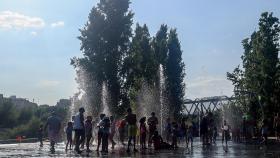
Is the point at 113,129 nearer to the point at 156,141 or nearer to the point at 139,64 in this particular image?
the point at 156,141

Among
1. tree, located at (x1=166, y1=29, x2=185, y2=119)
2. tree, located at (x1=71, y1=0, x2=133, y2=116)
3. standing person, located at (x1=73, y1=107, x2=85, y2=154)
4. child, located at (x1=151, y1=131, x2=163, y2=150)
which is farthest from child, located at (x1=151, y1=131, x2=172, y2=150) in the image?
tree, located at (x1=166, y1=29, x2=185, y2=119)

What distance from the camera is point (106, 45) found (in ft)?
135

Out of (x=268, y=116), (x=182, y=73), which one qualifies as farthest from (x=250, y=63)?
(x=182, y=73)

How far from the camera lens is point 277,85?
42.5 meters

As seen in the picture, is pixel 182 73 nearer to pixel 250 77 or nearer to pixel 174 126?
pixel 250 77

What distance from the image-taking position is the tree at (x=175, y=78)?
5075 cm

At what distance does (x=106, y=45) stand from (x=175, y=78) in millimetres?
12318

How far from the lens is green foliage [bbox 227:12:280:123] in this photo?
42031mm

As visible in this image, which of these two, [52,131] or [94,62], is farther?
[94,62]

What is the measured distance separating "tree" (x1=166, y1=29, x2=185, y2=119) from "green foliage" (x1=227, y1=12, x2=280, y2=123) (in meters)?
8.37

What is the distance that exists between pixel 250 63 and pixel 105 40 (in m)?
13.6

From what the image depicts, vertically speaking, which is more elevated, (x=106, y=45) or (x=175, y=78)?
(x=106, y=45)

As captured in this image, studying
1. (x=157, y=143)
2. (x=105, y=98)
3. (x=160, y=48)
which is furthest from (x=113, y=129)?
(x=160, y=48)

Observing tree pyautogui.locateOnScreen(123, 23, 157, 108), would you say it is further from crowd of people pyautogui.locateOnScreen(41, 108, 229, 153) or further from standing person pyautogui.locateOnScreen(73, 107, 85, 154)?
standing person pyautogui.locateOnScreen(73, 107, 85, 154)
